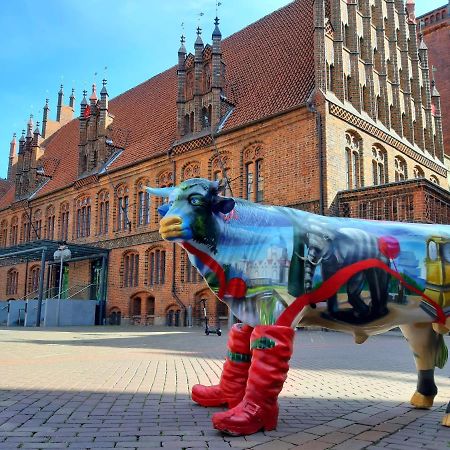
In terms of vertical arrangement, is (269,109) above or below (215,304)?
above

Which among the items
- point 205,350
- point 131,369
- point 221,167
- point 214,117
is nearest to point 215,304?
point 221,167

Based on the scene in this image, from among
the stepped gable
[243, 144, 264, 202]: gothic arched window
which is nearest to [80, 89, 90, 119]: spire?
the stepped gable

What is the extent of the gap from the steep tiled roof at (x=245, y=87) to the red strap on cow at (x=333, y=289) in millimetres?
16789

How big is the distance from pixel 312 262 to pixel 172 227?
1156 millimetres

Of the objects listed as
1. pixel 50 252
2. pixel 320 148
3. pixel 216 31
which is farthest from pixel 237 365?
pixel 50 252

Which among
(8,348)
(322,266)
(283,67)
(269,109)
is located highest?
(283,67)

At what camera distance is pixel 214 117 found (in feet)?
78.0

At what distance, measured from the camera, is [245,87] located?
24750 millimetres

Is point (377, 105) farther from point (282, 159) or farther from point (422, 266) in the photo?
point (422, 266)

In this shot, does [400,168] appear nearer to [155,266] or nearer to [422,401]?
[155,266]

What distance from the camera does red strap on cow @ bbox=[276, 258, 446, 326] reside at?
3.80 metres

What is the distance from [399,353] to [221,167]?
1345 centimetres

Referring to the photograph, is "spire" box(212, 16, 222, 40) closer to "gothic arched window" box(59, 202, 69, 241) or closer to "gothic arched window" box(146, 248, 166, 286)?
"gothic arched window" box(146, 248, 166, 286)

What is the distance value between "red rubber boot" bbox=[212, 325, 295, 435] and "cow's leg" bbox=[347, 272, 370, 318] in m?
0.60
